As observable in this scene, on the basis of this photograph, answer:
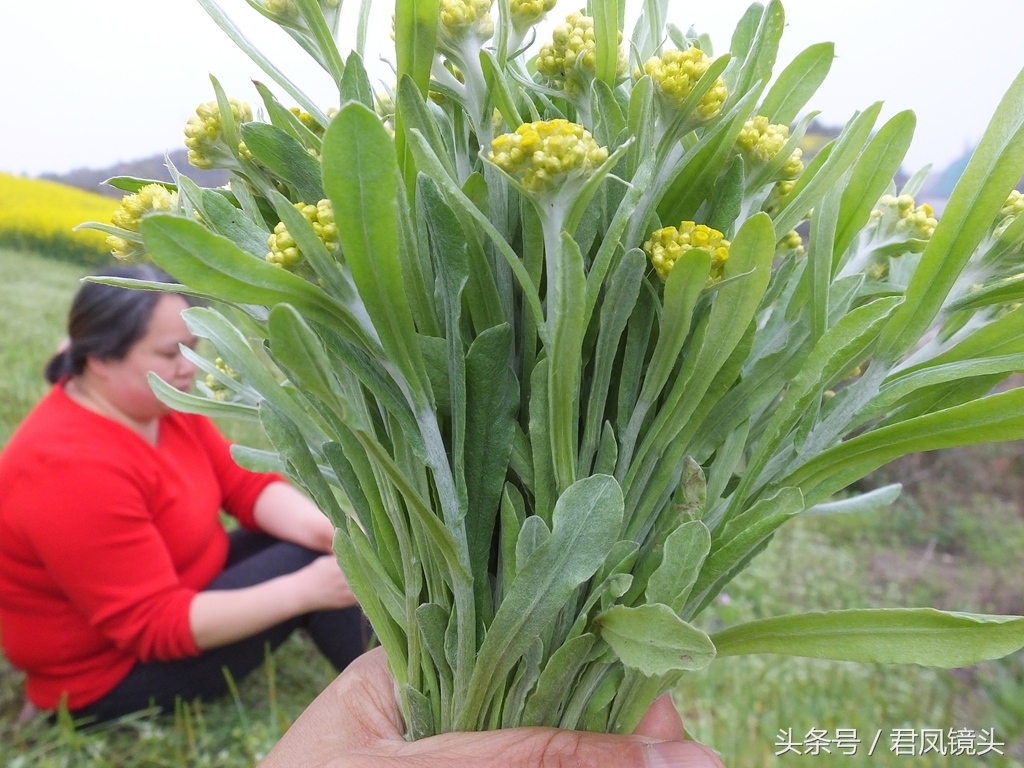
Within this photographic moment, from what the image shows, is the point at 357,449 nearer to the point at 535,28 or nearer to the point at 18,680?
the point at 535,28

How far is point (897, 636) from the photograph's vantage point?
328 mm

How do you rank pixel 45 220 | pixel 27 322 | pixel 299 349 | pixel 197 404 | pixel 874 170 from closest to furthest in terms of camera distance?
pixel 299 349
pixel 874 170
pixel 197 404
pixel 27 322
pixel 45 220

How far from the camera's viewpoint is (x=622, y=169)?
325 millimetres

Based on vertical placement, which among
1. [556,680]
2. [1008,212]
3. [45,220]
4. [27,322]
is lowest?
[556,680]

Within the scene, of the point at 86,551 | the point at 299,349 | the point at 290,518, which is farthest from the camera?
the point at 290,518

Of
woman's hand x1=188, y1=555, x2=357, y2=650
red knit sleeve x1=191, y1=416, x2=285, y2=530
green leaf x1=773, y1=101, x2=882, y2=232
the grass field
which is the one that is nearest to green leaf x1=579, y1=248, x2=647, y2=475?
green leaf x1=773, y1=101, x2=882, y2=232

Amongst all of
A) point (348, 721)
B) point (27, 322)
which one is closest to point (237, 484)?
point (27, 322)

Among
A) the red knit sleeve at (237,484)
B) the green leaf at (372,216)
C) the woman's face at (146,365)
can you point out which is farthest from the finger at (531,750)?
the red knit sleeve at (237,484)

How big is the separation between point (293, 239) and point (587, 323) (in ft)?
0.41

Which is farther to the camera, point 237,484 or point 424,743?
point 237,484

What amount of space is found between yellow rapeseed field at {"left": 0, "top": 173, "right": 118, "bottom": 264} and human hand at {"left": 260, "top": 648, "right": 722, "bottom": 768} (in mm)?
2481

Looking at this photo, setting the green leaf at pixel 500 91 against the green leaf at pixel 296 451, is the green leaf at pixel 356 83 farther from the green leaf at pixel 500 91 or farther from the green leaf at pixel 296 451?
the green leaf at pixel 296 451

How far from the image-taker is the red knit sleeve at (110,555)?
45.1 inches

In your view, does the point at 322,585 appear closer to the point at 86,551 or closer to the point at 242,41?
the point at 86,551
